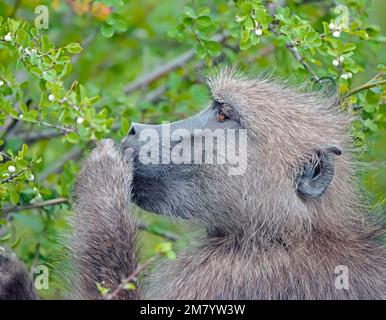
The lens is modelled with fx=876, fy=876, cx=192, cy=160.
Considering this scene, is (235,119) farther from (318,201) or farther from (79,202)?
(79,202)

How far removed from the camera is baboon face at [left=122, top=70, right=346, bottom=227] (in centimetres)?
448

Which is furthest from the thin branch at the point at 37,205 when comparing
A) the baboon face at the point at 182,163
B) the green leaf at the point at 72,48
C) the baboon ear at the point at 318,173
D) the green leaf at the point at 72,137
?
the baboon ear at the point at 318,173

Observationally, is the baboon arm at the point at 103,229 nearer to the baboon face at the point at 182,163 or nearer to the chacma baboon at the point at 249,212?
the chacma baboon at the point at 249,212

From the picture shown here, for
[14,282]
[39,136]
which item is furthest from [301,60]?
[39,136]

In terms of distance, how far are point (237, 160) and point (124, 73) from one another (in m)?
3.13

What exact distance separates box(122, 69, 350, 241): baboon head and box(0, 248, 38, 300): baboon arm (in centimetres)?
71

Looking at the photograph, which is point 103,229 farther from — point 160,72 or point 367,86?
point 160,72

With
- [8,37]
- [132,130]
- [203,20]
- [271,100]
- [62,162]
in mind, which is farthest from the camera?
[62,162]

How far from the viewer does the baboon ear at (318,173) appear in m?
4.48

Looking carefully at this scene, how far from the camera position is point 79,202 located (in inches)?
183

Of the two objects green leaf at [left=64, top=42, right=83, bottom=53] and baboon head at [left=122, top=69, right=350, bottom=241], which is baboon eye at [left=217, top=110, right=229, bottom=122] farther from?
green leaf at [left=64, top=42, right=83, bottom=53]

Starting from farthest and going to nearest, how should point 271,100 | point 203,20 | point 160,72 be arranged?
point 160,72 < point 203,20 < point 271,100

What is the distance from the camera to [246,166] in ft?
14.8

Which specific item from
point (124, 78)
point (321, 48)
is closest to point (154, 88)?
point (124, 78)
